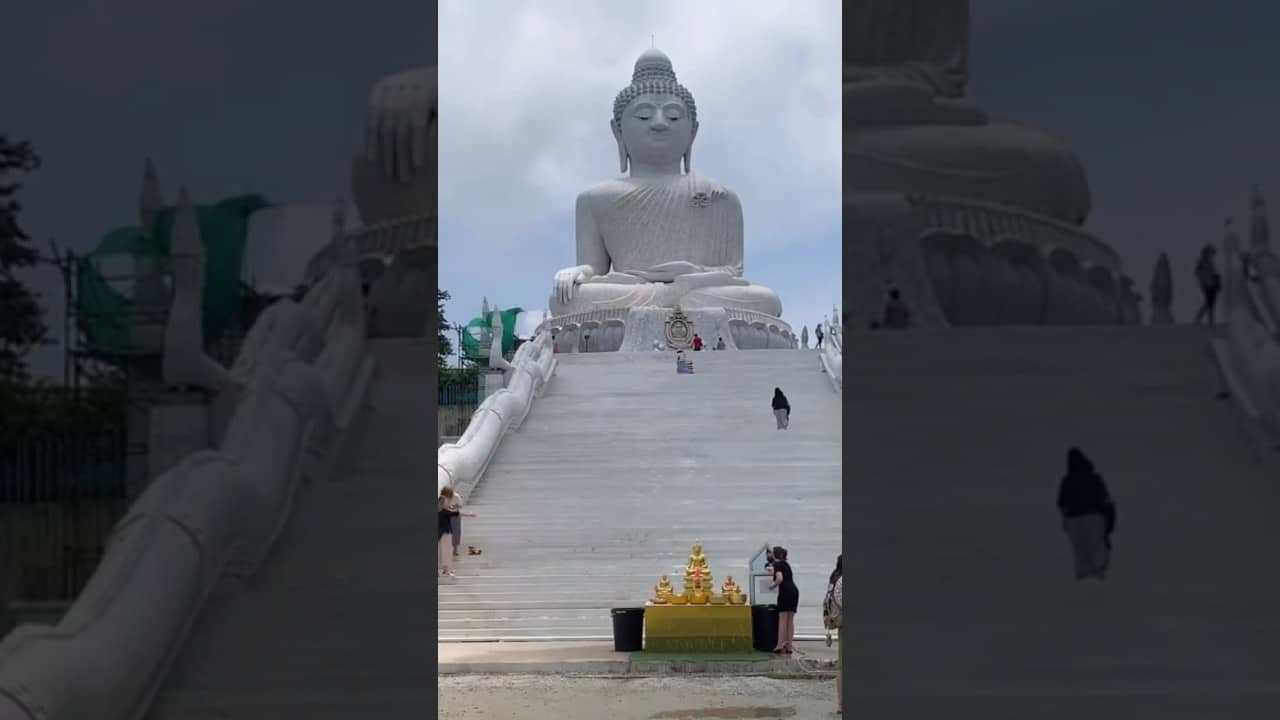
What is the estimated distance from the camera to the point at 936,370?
3.55 metres

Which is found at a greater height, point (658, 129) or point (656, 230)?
point (658, 129)

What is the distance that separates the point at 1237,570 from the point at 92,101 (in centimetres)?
308

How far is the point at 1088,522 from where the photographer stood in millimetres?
3543

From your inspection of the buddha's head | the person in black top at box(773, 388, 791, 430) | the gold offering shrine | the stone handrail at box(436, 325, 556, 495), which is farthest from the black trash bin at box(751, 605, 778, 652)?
the buddha's head

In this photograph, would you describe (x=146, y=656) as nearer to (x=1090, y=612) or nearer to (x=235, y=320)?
(x=235, y=320)

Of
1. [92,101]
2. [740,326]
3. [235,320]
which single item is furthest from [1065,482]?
[740,326]

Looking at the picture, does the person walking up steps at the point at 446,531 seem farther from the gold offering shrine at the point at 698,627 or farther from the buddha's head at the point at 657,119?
the buddha's head at the point at 657,119

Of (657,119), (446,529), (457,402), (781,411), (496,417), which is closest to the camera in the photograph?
(446,529)

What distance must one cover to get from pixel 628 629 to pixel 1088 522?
210 inches

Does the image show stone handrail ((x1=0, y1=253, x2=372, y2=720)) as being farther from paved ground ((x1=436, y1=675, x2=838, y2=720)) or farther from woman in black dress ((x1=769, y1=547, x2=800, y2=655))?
woman in black dress ((x1=769, y1=547, x2=800, y2=655))

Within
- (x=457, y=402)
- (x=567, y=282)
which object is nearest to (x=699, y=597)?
(x=457, y=402)

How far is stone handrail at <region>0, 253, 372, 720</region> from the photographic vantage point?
11.4 ft

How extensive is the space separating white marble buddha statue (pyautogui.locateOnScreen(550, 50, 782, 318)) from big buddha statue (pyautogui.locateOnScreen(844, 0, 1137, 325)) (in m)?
19.4

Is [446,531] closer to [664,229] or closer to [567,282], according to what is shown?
[567,282]
